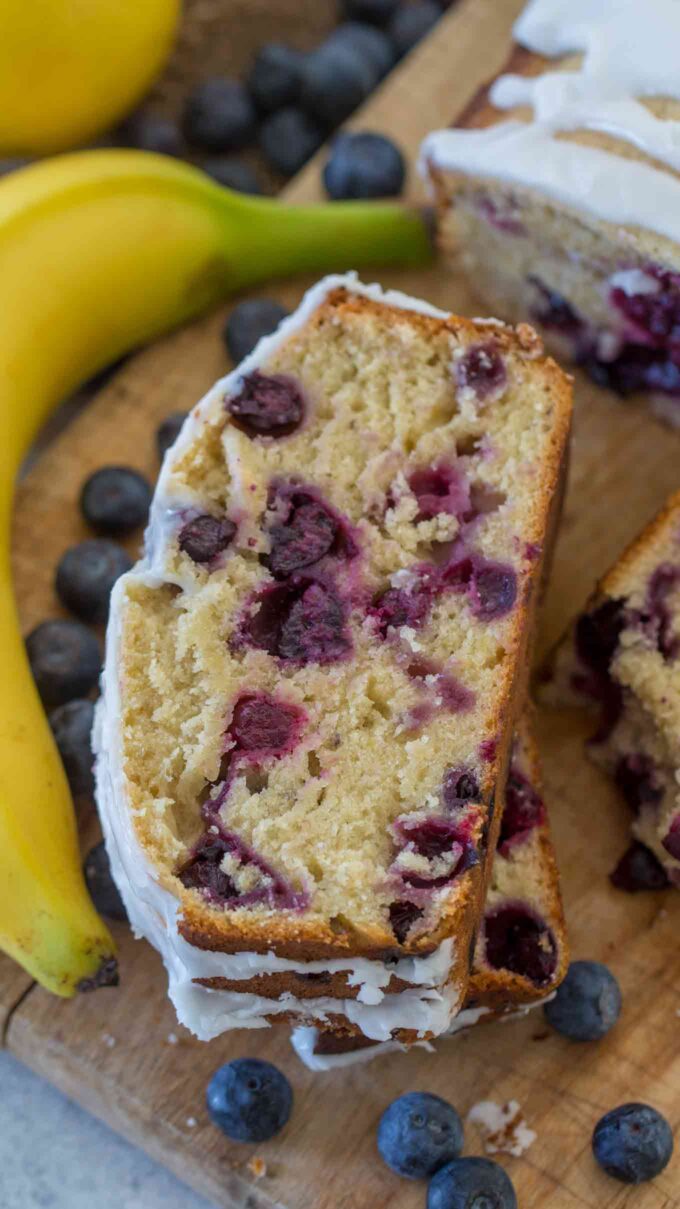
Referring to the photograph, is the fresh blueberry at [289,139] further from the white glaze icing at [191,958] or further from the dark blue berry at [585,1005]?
the dark blue berry at [585,1005]

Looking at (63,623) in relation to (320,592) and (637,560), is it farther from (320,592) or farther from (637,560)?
(637,560)

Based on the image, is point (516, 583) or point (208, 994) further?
point (516, 583)

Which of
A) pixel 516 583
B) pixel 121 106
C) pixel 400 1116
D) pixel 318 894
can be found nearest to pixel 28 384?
pixel 121 106

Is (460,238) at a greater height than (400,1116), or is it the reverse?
(460,238)

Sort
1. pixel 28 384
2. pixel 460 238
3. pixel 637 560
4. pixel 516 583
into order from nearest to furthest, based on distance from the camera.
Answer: pixel 516 583 < pixel 637 560 < pixel 28 384 < pixel 460 238

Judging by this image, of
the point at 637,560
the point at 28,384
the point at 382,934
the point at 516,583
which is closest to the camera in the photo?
the point at 382,934

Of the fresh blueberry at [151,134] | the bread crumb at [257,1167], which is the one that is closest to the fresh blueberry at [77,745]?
the bread crumb at [257,1167]

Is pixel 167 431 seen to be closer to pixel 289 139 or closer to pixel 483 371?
pixel 483 371
